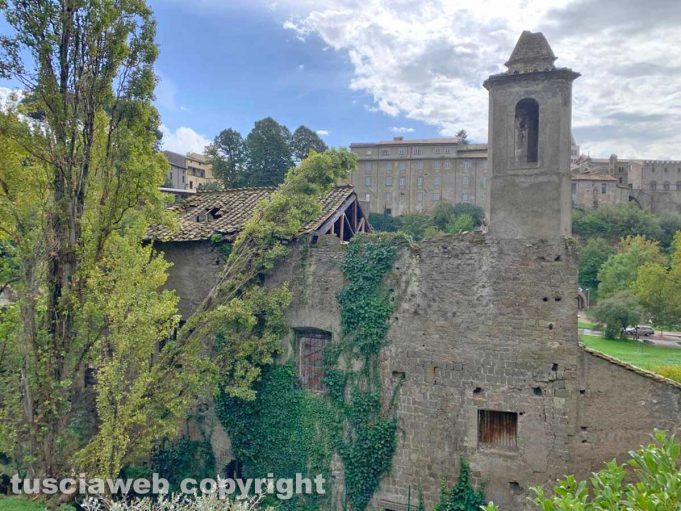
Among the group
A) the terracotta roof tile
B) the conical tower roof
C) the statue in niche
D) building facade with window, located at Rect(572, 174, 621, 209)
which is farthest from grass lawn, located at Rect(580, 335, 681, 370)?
building facade with window, located at Rect(572, 174, 621, 209)

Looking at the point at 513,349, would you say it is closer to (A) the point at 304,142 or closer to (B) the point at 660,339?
(B) the point at 660,339

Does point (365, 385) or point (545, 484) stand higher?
point (365, 385)

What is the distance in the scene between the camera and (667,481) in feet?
16.2

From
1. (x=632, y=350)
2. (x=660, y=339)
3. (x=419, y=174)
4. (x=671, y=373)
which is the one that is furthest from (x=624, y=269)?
(x=419, y=174)

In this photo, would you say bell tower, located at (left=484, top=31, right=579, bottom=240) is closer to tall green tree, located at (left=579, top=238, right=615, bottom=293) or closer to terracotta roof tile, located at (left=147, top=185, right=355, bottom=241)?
terracotta roof tile, located at (left=147, top=185, right=355, bottom=241)

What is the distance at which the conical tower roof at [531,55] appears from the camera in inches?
436

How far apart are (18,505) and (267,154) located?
41802 mm

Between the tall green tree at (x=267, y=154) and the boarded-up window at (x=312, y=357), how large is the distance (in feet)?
119

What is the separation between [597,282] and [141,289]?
2382 inches

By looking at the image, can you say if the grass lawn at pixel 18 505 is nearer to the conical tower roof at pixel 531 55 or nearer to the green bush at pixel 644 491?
the green bush at pixel 644 491

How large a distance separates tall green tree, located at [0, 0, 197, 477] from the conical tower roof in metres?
8.38

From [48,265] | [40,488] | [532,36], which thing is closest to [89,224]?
[48,265]

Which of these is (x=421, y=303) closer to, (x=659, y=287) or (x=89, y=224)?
(x=89, y=224)

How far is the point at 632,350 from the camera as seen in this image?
34.7 m
